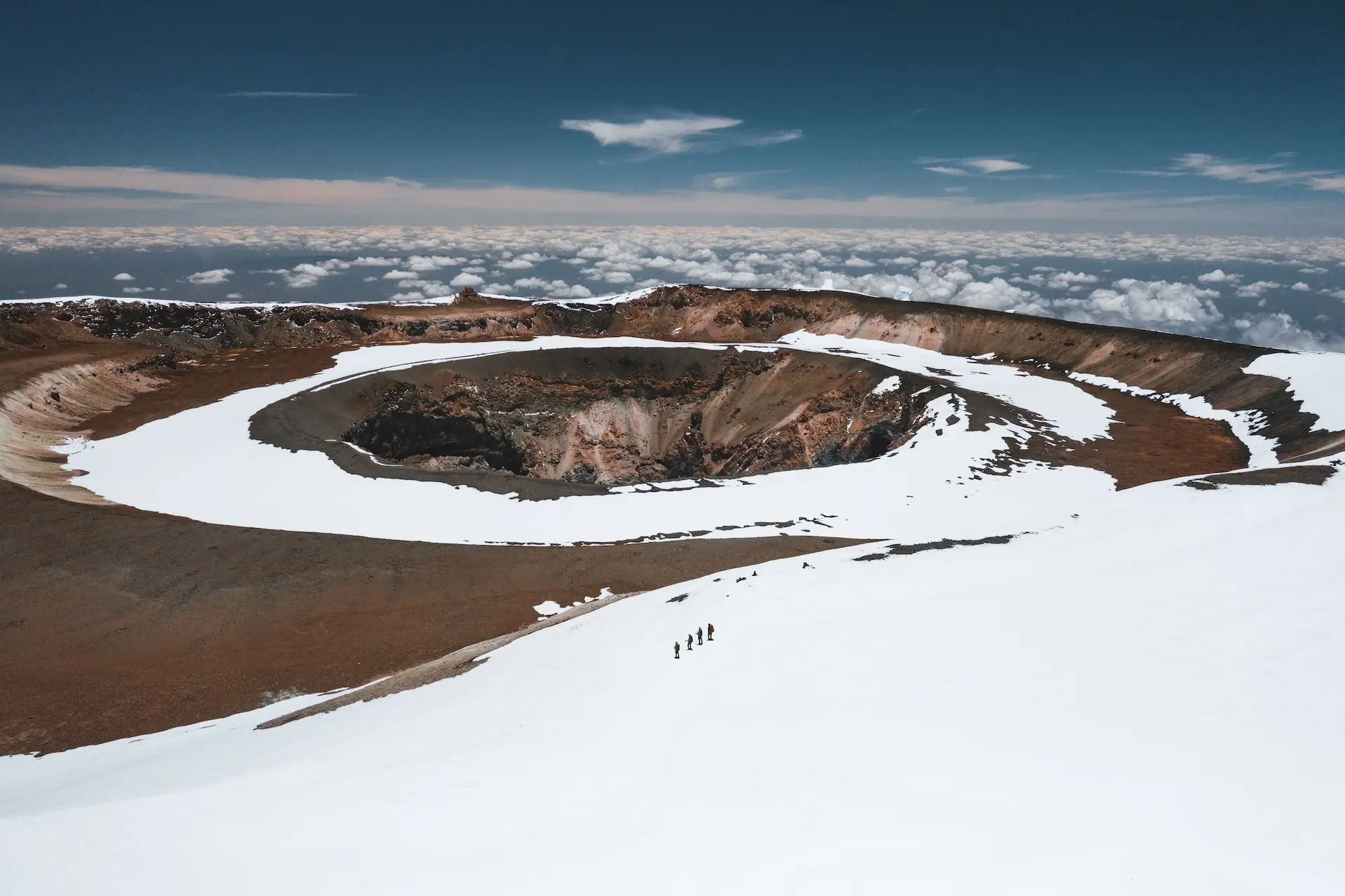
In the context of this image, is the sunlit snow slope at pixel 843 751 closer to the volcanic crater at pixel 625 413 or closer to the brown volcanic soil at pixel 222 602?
the brown volcanic soil at pixel 222 602

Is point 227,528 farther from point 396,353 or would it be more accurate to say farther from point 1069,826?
point 396,353

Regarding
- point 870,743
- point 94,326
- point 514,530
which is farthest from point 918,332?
point 94,326

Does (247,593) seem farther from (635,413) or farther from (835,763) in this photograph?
(635,413)

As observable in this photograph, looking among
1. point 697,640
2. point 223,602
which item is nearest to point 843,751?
point 697,640

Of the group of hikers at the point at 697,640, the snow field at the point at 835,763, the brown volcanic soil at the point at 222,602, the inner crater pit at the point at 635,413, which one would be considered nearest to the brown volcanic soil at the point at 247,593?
the brown volcanic soil at the point at 222,602

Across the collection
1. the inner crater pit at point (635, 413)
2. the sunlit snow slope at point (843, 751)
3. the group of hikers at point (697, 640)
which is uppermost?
the sunlit snow slope at point (843, 751)

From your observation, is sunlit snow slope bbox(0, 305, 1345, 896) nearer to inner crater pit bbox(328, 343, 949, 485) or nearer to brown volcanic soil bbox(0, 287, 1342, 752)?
brown volcanic soil bbox(0, 287, 1342, 752)
